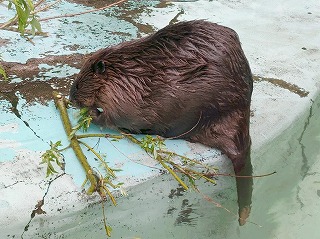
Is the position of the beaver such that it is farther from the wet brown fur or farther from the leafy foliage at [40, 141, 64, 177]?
the leafy foliage at [40, 141, 64, 177]

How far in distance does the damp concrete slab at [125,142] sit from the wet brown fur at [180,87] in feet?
0.36

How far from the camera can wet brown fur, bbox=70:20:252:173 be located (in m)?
2.64

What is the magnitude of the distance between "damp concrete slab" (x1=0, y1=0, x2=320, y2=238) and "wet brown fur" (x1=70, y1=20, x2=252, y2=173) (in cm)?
11

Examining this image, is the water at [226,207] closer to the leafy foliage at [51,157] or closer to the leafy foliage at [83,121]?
the leafy foliage at [51,157]

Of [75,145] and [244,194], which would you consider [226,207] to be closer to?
[244,194]

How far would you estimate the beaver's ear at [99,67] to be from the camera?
271cm

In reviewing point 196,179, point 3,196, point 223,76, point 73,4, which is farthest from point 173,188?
point 73,4

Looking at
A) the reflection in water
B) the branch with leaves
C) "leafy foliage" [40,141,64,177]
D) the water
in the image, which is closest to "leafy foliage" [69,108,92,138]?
the branch with leaves

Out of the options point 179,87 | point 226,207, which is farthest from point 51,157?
point 226,207

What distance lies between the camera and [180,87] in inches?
104

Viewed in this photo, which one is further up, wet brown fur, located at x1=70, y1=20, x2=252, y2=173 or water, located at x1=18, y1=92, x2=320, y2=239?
wet brown fur, located at x1=70, y1=20, x2=252, y2=173

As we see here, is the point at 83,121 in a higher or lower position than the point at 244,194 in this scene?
higher

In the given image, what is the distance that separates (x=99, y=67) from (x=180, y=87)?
0.42 meters

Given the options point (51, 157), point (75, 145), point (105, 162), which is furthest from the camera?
point (75, 145)
